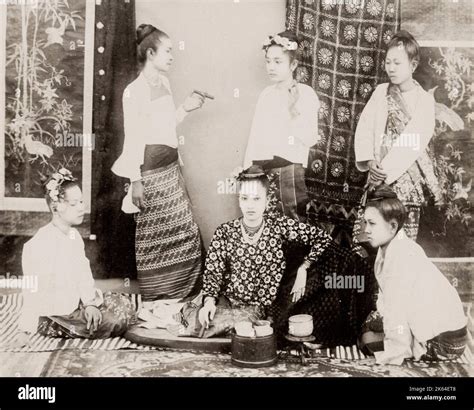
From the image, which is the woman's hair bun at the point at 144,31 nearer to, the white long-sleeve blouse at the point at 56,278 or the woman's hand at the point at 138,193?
the woman's hand at the point at 138,193

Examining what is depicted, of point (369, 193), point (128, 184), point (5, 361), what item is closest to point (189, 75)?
point (128, 184)

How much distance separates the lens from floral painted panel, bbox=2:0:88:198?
4332 mm

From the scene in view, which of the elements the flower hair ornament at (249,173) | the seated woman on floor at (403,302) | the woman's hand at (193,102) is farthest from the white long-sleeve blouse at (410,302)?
the woman's hand at (193,102)

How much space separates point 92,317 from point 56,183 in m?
0.79

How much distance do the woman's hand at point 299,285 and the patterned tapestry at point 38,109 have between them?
1.28m

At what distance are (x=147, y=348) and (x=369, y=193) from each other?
1547 millimetres

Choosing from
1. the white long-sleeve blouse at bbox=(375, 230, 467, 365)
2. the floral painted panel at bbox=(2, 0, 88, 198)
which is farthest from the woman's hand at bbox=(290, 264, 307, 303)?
the floral painted panel at bbox=(2, 0, 88, 198)

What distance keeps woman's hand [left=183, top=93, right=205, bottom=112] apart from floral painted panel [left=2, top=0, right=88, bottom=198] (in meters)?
0.59

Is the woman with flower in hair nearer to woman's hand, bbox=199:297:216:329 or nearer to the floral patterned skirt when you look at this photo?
the floral patterned skirt

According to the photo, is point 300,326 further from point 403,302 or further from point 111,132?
point 111,132

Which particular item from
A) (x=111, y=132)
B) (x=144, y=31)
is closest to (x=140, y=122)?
(x=111, y=132)

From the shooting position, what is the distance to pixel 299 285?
13.7ft

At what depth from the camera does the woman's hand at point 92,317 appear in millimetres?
4285

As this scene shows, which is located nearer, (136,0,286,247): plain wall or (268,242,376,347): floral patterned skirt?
(268,242,376,347): floral patterned skirt
